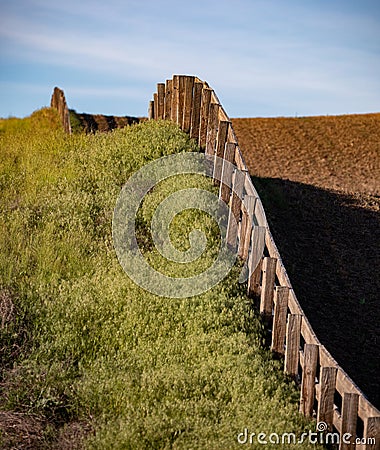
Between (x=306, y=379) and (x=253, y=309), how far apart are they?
1.37 m

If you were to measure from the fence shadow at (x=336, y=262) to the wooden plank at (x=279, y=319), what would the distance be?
131cm

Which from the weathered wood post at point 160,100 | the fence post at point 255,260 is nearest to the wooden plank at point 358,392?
the fence post at point 255,260

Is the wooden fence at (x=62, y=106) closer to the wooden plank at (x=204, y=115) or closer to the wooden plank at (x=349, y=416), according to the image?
the wooden plank at (x=204, y=115)

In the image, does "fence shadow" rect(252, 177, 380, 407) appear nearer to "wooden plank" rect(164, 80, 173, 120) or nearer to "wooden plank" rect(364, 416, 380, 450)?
"wooden plank" rect(364, 416, 380, 450)

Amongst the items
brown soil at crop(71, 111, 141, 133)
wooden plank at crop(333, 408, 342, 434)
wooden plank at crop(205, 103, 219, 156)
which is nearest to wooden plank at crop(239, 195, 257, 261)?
wooden plank at crop(205, 103, 219, 156)

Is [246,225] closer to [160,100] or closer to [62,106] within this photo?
[160,100]

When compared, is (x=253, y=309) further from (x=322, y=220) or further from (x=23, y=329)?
(x=322, y=220)

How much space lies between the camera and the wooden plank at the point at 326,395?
5000 mm

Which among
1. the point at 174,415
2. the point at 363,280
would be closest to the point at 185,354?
the point at 174,415

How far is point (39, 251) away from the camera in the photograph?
24.7ft

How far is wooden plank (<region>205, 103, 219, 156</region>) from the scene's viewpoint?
29.3ft

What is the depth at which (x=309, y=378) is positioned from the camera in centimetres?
529

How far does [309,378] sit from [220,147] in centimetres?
390

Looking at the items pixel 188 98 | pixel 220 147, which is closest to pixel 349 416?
pixel 220 147
